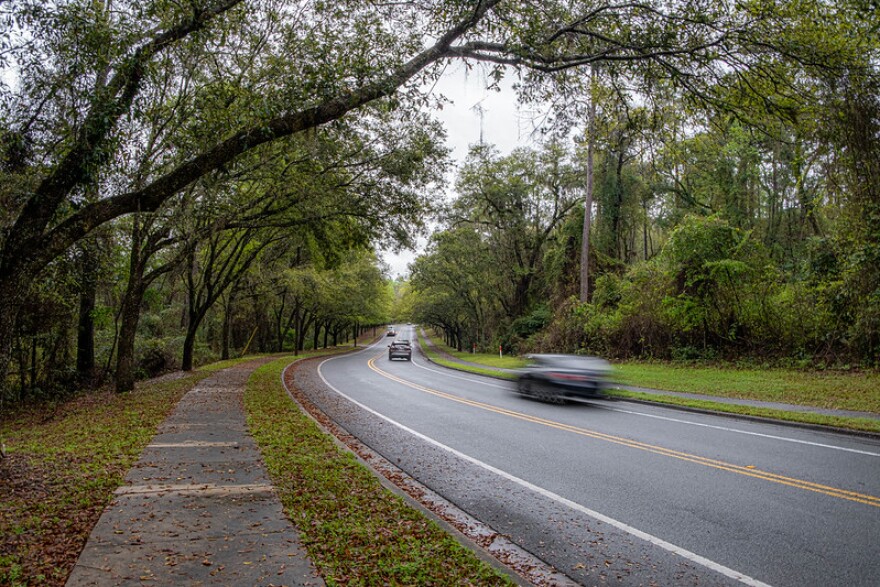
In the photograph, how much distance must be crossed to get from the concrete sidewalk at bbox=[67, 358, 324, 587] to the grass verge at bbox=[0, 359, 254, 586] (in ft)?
0.63

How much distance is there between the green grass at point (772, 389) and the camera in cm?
1137

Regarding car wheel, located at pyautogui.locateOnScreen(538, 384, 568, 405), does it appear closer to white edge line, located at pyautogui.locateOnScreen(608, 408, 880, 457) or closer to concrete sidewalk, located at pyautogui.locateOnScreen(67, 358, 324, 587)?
white edge line, located at pyautogui.locateOnScreen(608, 408, 880, 457)

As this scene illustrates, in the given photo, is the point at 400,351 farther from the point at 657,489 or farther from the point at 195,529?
the point at 195,529

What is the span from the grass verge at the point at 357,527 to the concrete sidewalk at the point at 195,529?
20 centimetres

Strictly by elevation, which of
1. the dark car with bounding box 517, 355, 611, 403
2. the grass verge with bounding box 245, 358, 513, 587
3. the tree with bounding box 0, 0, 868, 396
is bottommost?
the grass verge with bounding box 245, 358, 513, 587

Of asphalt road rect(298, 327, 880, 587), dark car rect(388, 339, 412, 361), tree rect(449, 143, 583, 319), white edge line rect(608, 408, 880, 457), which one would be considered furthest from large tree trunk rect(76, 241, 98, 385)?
tree rect(449, 143, 583, 319)

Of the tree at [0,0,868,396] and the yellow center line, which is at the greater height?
the tree at [0,0,868,396]

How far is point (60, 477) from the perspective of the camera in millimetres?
6328

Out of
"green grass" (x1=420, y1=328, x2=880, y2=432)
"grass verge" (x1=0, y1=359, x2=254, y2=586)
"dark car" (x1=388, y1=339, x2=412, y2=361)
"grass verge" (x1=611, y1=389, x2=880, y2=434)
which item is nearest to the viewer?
"grass verge" (x1=0, y1=359, x2=254, y2=586)

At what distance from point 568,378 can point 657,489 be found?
734 centimetres

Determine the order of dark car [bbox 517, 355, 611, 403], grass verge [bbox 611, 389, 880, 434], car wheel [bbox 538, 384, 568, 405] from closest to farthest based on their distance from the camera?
grass verge [bbox 611, 389, 880, 434]
dark car [bbox 517, 355, 611, 403]
car wheel [bbox 538, 384, 568, 405]

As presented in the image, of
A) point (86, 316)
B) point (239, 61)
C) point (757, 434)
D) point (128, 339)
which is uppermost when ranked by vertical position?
point (239, 61)

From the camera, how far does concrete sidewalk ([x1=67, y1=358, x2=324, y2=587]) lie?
3861 millimetres

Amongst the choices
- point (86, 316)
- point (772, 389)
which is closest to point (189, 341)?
point (86, 316)
